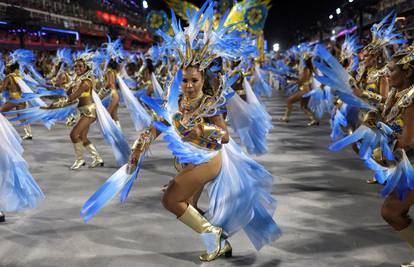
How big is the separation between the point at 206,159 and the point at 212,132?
20cm

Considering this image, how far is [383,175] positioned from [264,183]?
5.50 feet

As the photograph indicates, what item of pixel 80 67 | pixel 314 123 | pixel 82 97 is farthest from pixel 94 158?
pixel 314 123

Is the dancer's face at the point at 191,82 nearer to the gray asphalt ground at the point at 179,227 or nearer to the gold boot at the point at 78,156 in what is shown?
the gray asphalt ground at the point at 179,227

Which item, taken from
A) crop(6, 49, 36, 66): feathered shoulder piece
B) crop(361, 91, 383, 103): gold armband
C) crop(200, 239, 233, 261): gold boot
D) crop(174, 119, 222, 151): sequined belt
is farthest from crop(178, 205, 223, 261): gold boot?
crop(6, 49, 36, 66): feathered shoulder piece

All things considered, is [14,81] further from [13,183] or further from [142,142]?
[142,142]

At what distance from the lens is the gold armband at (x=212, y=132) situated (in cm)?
326

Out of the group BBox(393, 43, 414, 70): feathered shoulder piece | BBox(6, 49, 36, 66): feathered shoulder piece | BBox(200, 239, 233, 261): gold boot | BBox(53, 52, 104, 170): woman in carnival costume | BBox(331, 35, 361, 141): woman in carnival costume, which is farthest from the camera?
BBox(6, 49, 36, 66): feathered shoulder piece

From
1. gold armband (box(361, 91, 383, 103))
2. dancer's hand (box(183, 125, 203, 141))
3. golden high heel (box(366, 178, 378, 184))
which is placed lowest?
golden high heel (box(366, 178, 378, 184))

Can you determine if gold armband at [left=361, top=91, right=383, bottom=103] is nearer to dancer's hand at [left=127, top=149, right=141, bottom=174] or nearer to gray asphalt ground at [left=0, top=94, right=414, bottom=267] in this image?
gray asphalt ground at [left=0, top=94, right=414, bottom=267]

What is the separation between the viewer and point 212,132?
327 cm

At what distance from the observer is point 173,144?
3115 mm

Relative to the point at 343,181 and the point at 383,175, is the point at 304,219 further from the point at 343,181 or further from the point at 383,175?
the point at 343,181

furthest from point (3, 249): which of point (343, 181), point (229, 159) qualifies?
point (343, 181)

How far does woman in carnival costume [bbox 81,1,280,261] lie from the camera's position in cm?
322
